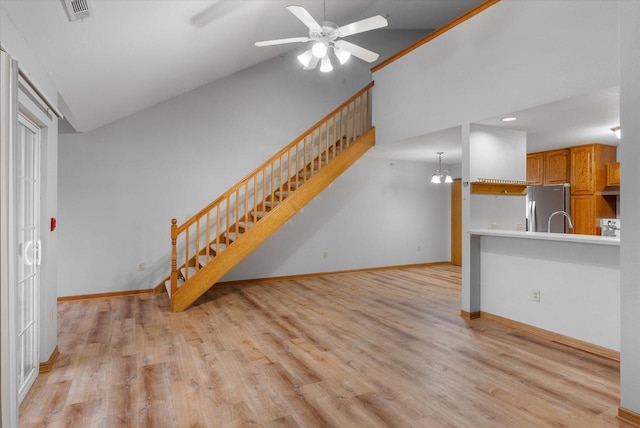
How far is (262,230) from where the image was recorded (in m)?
5.00

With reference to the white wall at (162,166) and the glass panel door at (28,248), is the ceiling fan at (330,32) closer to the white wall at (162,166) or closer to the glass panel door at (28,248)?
the glass panel door at (28,248)

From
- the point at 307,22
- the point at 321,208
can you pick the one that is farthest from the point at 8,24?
the point at 321,208

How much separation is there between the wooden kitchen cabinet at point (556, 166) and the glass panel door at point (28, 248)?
7.18m

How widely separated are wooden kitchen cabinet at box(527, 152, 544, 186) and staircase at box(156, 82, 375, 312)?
315 centimetres

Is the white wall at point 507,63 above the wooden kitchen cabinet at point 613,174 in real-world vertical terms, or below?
above

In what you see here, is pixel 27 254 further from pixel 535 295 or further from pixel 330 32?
pixel 535 295

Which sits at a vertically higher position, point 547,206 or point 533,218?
point 547,206

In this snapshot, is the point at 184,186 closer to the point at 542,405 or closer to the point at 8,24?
the point at 8,24

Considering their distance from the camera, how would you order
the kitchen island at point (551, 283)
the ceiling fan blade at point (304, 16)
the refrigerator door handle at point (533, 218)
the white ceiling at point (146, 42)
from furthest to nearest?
the refrigerator door handle at point (533, 218)
the kitchen island at point (551, 283)
the ceiling fan blade at point (304, 16)
the white ceiling at point (146, 42)

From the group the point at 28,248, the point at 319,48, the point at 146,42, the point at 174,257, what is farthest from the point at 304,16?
the point at 174,257

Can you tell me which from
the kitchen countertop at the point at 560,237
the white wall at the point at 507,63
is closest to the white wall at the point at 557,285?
the kitchen countertop at the point at 560,237

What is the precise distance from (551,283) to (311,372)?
259cm

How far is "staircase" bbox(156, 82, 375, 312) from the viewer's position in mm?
4605

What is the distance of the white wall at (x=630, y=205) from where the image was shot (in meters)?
2.13
